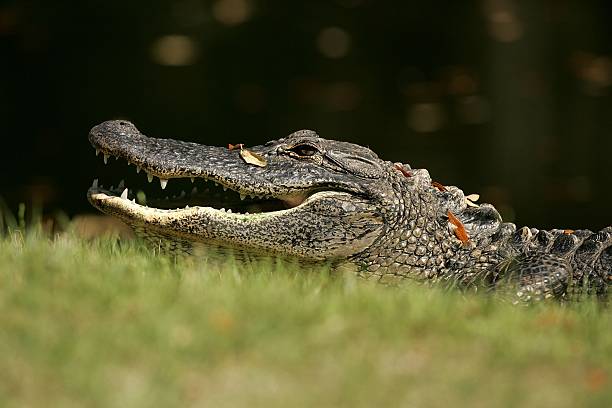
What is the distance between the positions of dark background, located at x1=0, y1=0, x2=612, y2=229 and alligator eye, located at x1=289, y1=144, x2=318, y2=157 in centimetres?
540

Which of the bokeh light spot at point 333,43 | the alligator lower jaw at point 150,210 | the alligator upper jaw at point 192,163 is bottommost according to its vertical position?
the alligator lower jaw at point 150,210

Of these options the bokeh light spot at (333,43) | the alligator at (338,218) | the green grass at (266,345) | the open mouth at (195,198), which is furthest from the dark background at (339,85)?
the green grass at (266,345)

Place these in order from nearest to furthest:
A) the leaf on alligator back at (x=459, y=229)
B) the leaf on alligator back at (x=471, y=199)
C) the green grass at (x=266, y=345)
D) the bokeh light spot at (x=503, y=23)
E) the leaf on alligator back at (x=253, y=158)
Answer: the green grass at (x=266, y=345) → the leaf on alligator back at (x=253, y=158) → the leaf on alligator back at (x=459, y=229) → the leaf on alligator back at (x=471, y=199) → the bokeh light spot at (x=503, y=23)

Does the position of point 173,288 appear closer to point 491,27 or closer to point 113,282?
point 113,282

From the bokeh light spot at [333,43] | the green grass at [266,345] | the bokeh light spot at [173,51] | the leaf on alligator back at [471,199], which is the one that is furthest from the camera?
the bokeh light spot at [333,43]

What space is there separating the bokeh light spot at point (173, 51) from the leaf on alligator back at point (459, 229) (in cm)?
712

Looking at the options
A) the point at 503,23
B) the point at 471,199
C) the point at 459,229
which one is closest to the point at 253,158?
the point at 459,229

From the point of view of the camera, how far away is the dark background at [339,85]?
1203 cm

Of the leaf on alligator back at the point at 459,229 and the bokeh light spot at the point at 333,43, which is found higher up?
the bokeh light spot at the point at 333,43

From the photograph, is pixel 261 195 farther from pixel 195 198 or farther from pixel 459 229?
pixel 459 229

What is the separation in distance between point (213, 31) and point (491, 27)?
3.66m

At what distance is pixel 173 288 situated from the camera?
471 cm

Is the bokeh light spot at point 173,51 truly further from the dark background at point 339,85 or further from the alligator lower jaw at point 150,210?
the alligator lower jaw at point 150,210

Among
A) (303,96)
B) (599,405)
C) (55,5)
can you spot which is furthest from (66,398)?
(55,5)
